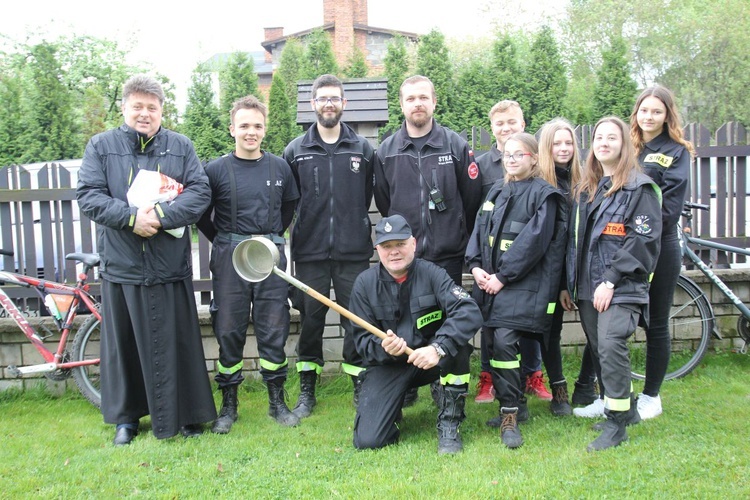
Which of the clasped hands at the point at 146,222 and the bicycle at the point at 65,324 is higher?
the clasped hands at the point at 146,222

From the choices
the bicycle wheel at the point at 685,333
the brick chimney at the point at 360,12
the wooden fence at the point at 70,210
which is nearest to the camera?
the bicycle wheel at the point at 685,333

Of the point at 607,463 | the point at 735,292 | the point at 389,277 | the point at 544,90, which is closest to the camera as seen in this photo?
the point at 607,463

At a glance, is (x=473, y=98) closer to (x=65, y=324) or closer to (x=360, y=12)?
(x=65, y=324)

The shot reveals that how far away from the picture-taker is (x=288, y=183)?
4.85 m

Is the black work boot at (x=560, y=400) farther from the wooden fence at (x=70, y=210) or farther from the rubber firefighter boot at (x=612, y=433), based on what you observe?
the wooden fence at (x=70, y=210)

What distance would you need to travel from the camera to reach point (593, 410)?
4.51m

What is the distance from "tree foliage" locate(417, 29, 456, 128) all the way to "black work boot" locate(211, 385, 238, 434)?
532 inches

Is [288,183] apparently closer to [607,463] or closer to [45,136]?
[607,463]

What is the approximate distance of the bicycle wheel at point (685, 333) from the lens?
218 inches

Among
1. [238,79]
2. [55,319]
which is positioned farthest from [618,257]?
[238,79]

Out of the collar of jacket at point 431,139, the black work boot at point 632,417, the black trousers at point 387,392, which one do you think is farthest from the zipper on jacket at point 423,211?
the black work boot at point 632,417

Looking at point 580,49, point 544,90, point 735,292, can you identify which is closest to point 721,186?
point 735,292

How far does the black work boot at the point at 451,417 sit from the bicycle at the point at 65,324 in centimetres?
296

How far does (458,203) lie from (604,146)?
122 centimetres
